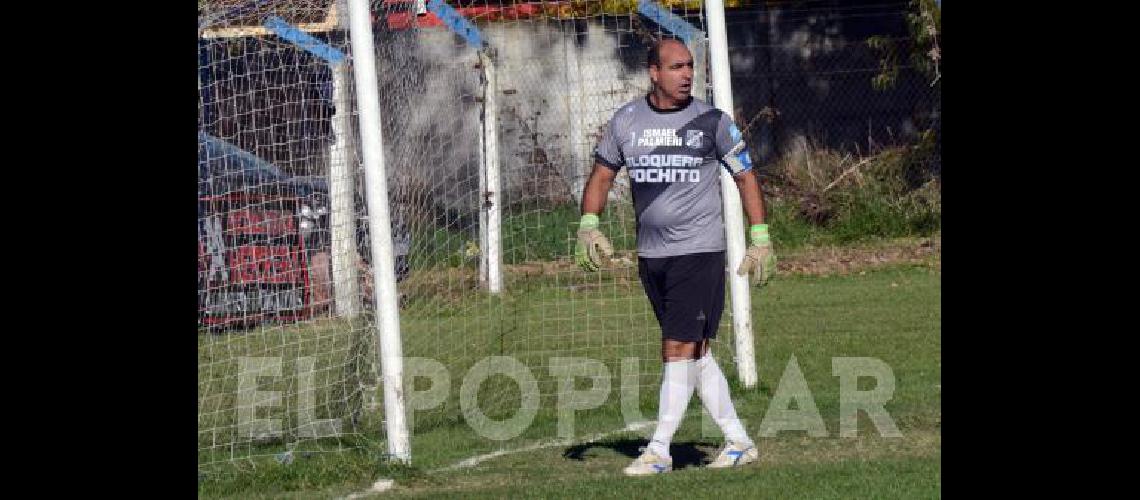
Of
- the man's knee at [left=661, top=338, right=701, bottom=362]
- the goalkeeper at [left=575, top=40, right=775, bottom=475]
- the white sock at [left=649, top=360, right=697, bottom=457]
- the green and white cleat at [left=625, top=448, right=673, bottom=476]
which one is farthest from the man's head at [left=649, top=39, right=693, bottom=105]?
the green and white cleat at [left=625, top=448, right=673, bottom=476]

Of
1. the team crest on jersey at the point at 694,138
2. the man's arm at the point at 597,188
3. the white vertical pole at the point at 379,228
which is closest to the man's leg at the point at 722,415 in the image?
the man's arm at the point at 597,188

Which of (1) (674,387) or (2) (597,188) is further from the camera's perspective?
(2) (597,188)

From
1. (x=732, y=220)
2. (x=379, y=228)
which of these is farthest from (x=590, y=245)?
(x=732, y=220)

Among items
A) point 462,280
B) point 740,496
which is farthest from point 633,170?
point 462,280

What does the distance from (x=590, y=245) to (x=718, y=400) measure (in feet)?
3.64

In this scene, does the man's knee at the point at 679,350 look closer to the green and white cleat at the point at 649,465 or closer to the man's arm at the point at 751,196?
A: the green and white cleat at the point at 649,465

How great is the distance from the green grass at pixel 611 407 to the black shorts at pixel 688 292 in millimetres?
773

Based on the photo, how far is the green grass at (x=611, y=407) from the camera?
26.9 feet

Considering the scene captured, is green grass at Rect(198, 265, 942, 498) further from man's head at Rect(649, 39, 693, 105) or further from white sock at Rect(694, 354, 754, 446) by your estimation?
man's head at Rect(649, 39, 693, 105)

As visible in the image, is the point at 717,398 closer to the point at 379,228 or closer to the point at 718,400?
the point at 718,400

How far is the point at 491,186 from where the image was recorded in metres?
16.3

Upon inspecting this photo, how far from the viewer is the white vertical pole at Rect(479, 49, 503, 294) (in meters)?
13.6

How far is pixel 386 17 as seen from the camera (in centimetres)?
1040

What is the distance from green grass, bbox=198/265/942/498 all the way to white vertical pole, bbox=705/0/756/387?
0.21 metres
